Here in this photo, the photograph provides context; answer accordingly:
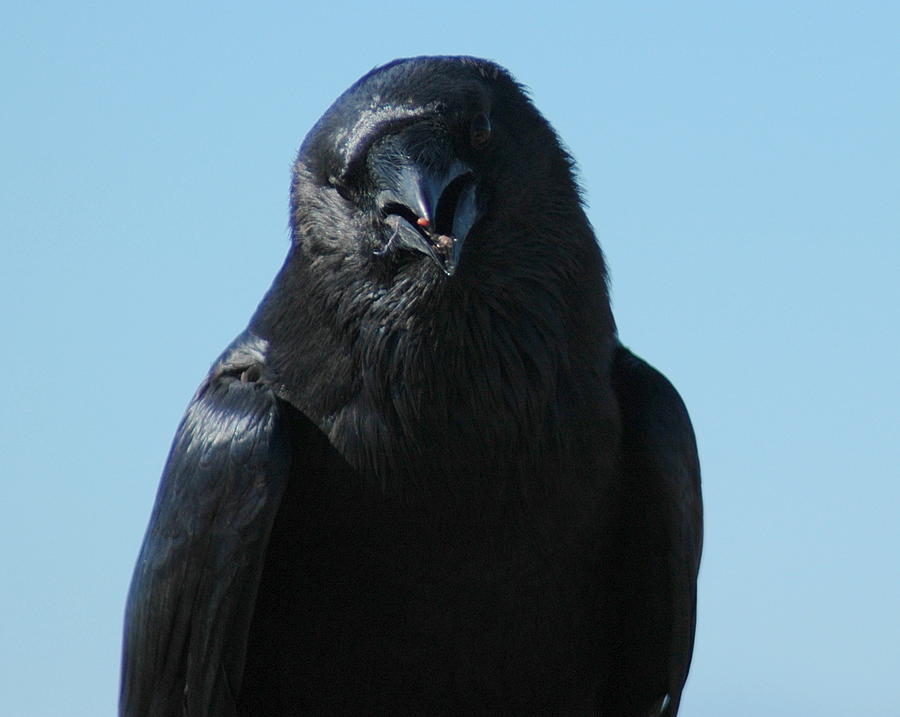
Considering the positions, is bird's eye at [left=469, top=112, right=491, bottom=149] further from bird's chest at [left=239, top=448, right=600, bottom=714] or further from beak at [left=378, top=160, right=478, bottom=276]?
bird's chest at [left=239, top=448, right=600, bottom=714]

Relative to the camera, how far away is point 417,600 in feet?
20.1

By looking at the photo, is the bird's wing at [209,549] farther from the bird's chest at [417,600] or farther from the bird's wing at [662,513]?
the bird's wing at [662,513]

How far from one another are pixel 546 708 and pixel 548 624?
0.40 m

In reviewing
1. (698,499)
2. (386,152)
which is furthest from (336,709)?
(386,152)

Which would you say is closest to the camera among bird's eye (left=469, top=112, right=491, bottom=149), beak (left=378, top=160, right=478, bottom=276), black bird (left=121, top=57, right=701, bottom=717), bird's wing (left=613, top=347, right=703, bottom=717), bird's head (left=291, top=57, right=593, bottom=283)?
beak (left=378, top=160, right=478, bottom=276)

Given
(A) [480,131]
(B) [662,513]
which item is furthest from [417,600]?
(A) [480,131]

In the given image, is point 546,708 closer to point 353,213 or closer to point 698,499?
point 698,499

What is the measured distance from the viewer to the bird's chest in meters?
6.07

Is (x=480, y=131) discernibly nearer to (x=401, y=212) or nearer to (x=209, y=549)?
(x=401, y=212)

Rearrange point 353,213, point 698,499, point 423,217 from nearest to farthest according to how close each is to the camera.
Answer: point 423,217
point 353,213
point 698,499

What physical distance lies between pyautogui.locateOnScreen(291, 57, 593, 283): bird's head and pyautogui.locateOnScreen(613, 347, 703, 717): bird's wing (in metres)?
0.85

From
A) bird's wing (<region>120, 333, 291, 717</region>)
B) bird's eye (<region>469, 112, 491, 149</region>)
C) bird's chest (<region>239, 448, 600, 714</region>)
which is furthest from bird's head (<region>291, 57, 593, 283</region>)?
bird's chest (<region>239, 448, 600, 714</region>)

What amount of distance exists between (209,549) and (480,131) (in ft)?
6.69

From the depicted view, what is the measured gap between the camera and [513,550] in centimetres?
610
